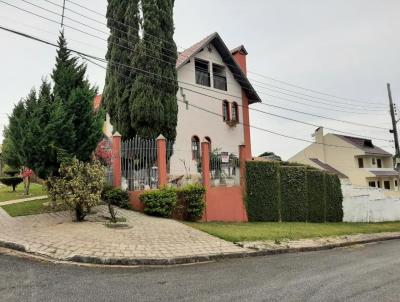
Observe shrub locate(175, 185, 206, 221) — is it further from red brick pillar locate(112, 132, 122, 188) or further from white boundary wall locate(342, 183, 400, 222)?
white boundary wall locate(342, 183, 400, 222)

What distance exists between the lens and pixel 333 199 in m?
21.1

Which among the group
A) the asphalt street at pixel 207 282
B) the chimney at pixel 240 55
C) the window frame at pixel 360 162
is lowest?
the asphalt street at pixel 207 282

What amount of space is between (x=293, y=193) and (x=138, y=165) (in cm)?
816

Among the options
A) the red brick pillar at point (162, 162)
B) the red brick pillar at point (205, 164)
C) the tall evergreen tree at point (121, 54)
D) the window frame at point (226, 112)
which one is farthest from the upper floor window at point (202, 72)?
the red brick pillar at point (162, 162)

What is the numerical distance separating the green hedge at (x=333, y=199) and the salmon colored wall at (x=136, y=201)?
11.4 metres

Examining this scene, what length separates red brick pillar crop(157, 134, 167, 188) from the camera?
13891 mm

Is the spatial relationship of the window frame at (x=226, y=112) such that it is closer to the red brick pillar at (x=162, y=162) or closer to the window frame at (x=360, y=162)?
the red brick pillar at (x=162, y=162)

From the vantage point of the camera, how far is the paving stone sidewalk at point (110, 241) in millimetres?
7972

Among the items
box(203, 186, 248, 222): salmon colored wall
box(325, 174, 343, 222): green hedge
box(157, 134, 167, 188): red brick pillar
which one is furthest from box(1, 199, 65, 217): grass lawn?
box(325, 174, 343, 222): green hedge

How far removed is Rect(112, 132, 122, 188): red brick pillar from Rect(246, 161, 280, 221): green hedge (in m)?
5.64

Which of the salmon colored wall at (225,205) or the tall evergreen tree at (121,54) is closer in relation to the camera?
the salmon colored wall at (225,205)

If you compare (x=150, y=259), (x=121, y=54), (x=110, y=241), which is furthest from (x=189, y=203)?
(x=121, y=54)

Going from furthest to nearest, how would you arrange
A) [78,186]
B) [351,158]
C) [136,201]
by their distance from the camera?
[351,158], [136,201], [78,186]

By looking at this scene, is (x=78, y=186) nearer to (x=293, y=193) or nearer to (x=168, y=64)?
(x=168, y=64)
